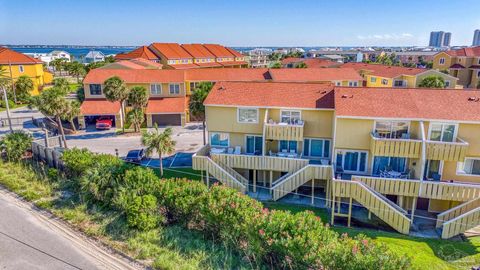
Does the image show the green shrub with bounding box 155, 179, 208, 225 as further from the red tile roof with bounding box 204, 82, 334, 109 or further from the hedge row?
the red tile roof with bounding box 204, 82, 334, 109

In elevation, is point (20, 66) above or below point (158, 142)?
above

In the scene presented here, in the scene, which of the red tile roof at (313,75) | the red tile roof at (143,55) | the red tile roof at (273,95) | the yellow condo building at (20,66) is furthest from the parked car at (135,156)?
the red tile roof at (143,55)

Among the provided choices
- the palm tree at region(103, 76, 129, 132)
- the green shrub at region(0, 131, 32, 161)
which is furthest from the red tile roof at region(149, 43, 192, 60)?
the green shrub at region(0, 131, 32, 161)

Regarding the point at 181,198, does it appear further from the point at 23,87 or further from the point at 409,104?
the point at 23,87

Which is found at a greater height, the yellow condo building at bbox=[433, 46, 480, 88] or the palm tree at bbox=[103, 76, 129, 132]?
the yellow condo building at bbox=[433, 46, 480, 88]

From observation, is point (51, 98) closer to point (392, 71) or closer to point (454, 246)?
point (454, 246)

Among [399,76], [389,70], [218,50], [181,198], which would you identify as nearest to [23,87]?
[218,50]
